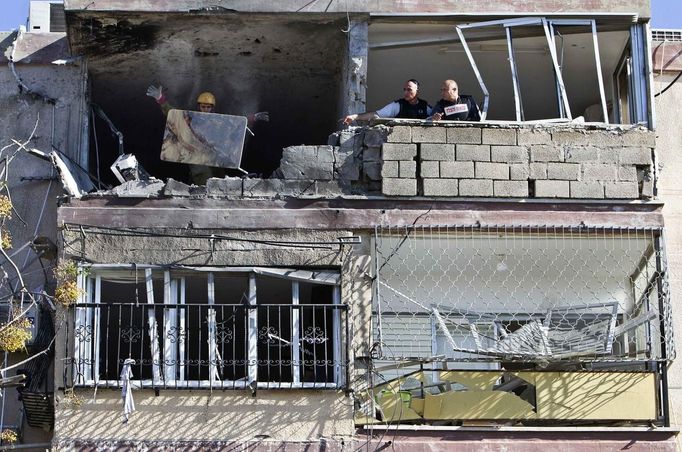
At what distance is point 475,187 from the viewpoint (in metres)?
15.6

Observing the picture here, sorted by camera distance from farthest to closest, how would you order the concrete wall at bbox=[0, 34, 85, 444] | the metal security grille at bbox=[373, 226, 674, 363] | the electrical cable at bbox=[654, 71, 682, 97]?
the electrical cable at bbox=[654, 71, 682, 97] → the concrete wall at bbox=[0, 34, 85, 444] → the metal security grille at bbox=[373, 226, 674, 363]

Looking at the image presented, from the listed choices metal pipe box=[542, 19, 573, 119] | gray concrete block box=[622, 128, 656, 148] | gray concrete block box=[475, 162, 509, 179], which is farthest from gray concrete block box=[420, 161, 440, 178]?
gray concrete block box=[622, 128, 656, 148]

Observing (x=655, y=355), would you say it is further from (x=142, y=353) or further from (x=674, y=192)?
(x=142, y=353)

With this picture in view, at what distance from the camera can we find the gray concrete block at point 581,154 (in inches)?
Answer: 620

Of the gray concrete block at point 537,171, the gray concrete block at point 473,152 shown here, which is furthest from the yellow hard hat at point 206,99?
the gray concrete block at point 537,171

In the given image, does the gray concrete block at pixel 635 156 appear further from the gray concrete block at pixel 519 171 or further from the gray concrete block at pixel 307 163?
the gray concrete block at pixel 307 163

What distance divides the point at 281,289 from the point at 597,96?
16.4ft

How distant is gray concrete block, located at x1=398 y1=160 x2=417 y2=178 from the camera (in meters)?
15.6

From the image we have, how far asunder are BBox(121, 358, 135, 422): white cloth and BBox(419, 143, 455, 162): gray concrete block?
3.76 meters

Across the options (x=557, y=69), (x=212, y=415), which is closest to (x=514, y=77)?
(x=557, y=69)

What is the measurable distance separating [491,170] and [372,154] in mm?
1277

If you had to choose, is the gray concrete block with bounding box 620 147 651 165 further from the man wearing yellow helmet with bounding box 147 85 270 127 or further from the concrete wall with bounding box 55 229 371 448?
the man wearing yellow helmet with bounding box 147 85 270 127

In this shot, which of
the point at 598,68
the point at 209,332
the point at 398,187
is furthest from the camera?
the point at 598,68

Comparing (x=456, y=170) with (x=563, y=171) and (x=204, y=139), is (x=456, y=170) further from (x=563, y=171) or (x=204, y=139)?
(x=204, y=139)
